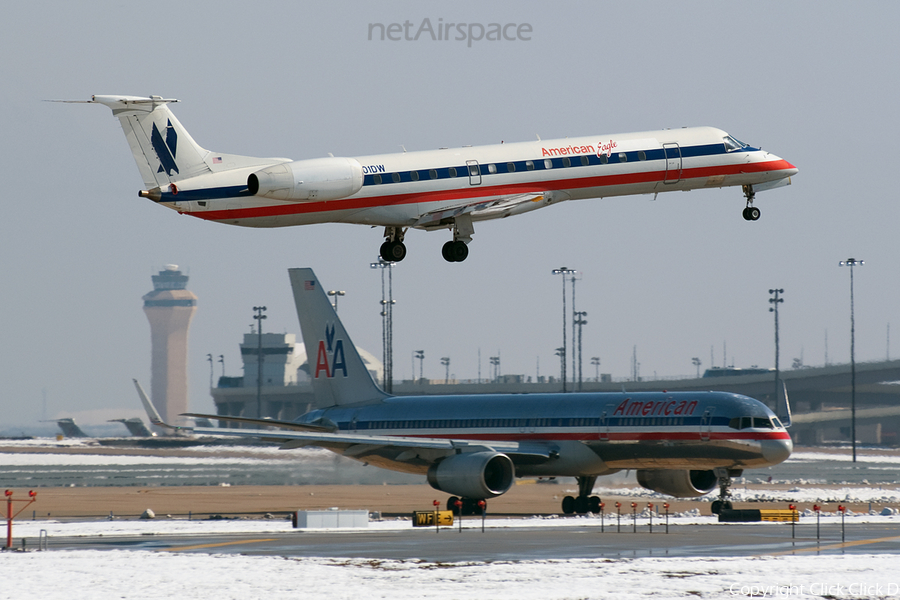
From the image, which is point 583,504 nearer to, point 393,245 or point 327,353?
point 327,353

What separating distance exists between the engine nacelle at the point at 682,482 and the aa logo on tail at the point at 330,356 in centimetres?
1978

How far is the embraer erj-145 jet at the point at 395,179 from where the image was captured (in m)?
32.5

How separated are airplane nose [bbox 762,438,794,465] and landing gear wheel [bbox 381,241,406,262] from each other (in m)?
30.9

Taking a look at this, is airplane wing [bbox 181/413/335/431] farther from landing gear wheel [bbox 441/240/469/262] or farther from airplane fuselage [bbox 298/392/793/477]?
landing gear wheel [bbox 441/240/469/262]

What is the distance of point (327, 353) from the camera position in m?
76.8

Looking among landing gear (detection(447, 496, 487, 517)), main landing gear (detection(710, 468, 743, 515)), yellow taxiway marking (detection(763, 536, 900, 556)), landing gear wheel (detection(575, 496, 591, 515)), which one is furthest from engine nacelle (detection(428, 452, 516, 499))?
yellow taxiway marking (detection(763, 536, 900, 556))

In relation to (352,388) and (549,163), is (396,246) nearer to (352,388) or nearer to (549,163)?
(549,163)

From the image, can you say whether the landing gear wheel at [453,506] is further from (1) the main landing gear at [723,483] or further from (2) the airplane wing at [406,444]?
(1) the main landing gear at [723,483]

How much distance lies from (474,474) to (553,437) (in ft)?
19.9

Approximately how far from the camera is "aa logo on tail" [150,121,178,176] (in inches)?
1362

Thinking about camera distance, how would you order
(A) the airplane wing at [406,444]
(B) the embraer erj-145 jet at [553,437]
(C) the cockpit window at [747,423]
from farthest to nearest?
1. (A) the airplane wing at [406,444]
2. (B) the embraer erj-145 jet at [553,437]
3. (C) the cockpit window at [747,423]

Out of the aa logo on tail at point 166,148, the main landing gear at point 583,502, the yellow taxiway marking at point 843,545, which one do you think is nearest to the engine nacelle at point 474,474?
the main landing gear at point 583,502

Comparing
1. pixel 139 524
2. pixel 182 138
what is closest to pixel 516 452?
pixel 139 524

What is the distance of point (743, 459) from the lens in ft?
201
